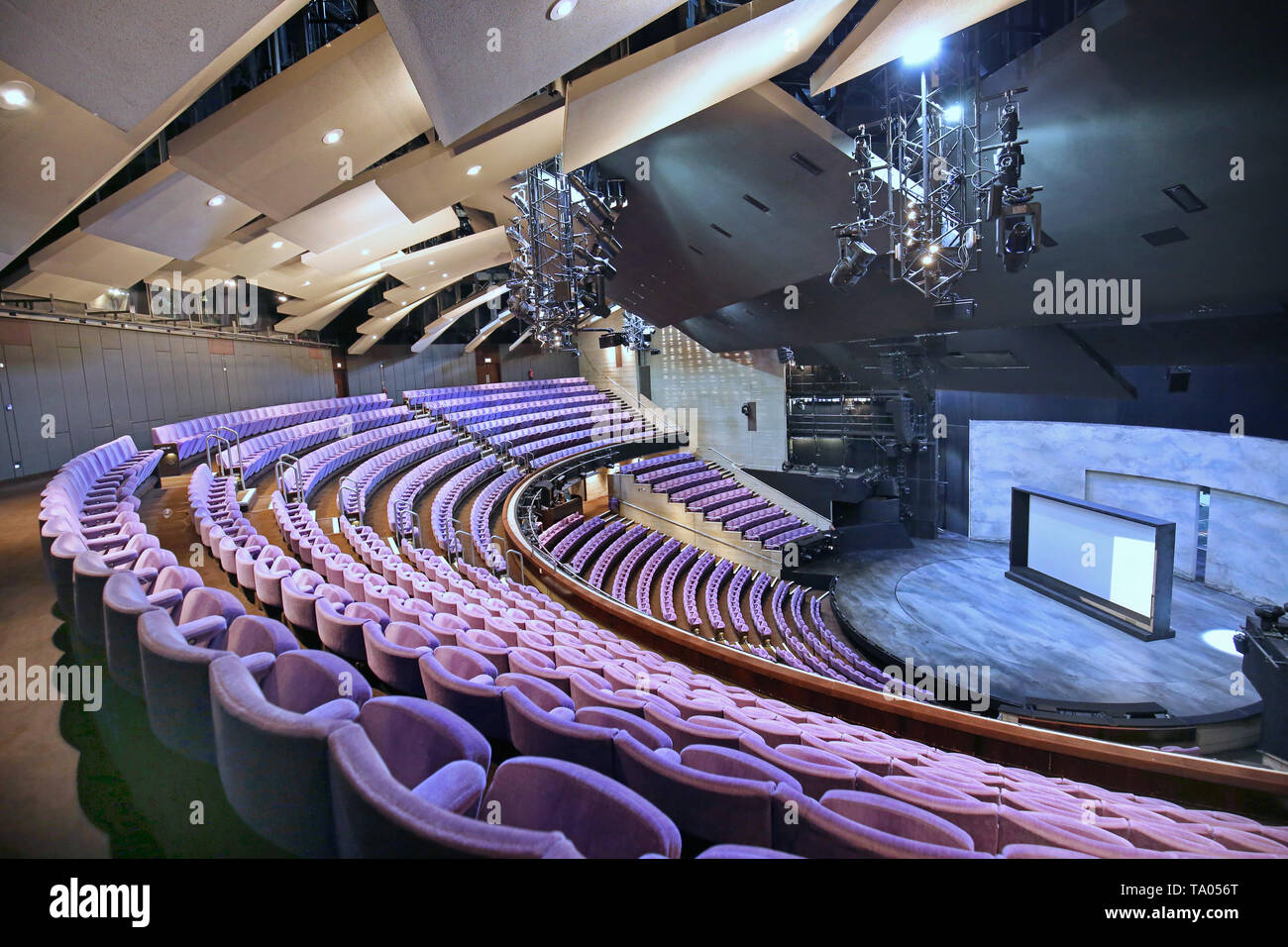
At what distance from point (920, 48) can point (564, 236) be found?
4479 millimetres

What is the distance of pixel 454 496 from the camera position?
31.4ft

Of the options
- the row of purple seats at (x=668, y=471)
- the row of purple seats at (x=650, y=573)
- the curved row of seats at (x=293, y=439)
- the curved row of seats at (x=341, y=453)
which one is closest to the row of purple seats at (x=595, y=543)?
the row of purple seats at (x=650, y=573)

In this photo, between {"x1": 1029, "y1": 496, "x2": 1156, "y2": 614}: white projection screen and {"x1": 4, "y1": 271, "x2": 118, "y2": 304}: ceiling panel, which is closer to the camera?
{"x1": 4, "y1": 271, "x2": 118, "y2": 304}: ceiling panel

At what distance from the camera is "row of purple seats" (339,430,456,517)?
7.41 m

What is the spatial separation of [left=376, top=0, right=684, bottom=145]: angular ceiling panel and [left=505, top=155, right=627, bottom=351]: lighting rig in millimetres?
2809

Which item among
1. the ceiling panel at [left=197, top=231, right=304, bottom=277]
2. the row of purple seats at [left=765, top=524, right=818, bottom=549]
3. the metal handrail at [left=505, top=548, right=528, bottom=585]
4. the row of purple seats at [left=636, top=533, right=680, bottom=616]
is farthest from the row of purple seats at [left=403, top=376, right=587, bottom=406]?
the metal handrail at [left=505, top=548, right=528, bottom=585]

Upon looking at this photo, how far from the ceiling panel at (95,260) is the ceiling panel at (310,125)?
2.43 metres

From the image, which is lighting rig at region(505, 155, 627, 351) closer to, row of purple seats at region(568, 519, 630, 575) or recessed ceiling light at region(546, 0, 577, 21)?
recessed ceiling light at region(546, 0, 577, 21)

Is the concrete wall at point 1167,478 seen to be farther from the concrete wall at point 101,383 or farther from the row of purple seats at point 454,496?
the concrete wall at point 101,383

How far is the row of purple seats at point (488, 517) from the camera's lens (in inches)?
274
